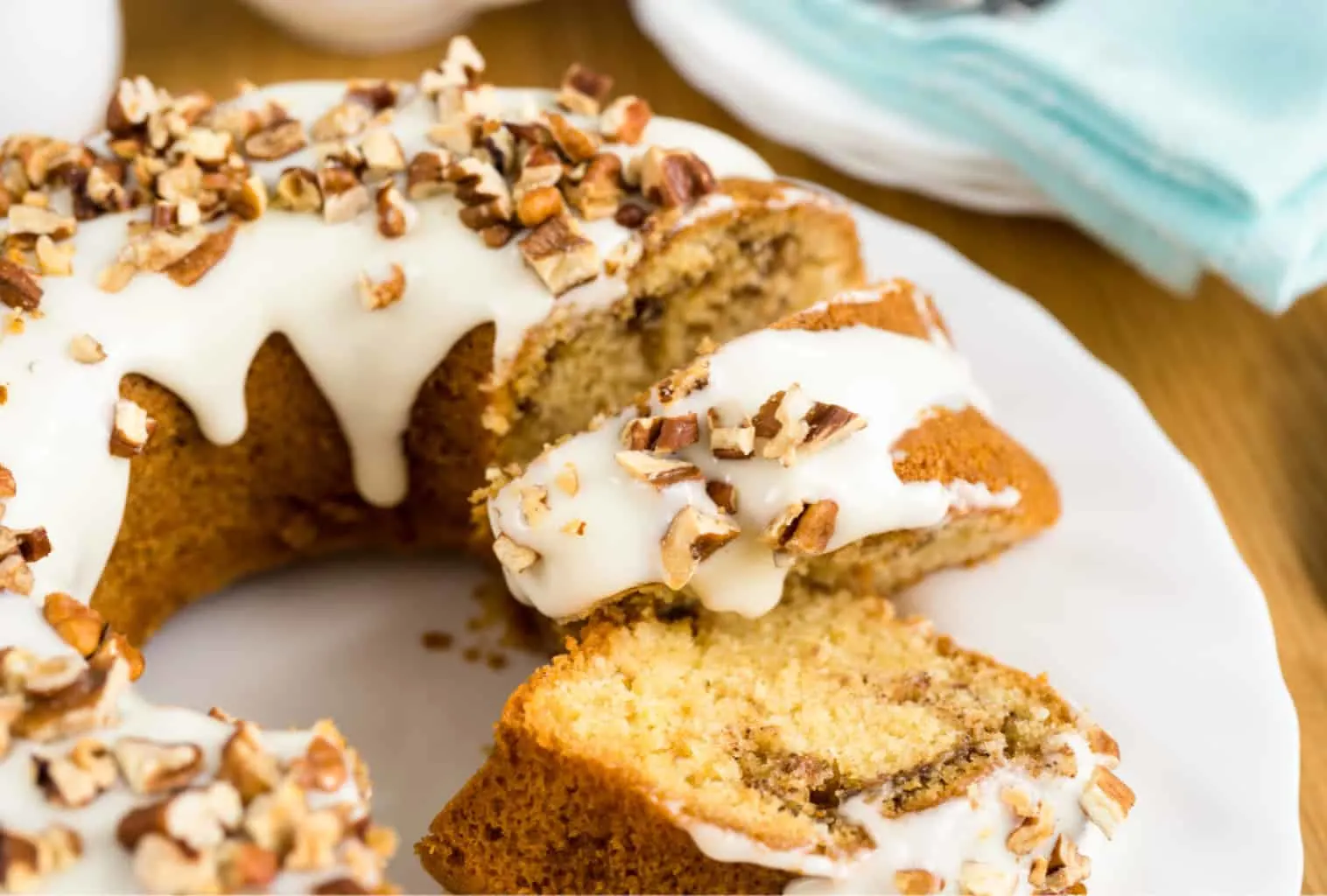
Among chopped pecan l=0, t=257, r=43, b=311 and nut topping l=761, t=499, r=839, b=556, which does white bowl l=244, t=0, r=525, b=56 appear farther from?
nut topping l=761, t=499, r=839, b=556

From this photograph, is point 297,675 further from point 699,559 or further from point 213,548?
point 699,559

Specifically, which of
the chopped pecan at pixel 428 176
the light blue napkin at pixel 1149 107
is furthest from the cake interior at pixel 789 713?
the light blue napkin at pixel 1149 107

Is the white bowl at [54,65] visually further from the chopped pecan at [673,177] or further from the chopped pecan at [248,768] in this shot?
the chopped pecan at [248,768]

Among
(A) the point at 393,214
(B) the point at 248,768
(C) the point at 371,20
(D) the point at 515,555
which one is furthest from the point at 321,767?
(C) the point at 371,20

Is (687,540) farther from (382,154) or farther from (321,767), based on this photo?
(382,154)

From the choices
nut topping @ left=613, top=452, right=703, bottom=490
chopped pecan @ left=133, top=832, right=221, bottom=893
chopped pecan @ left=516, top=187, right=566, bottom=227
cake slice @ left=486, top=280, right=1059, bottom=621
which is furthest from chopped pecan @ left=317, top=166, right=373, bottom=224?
chopped pecan @ left=133, top=832, right=221, bottom=893
